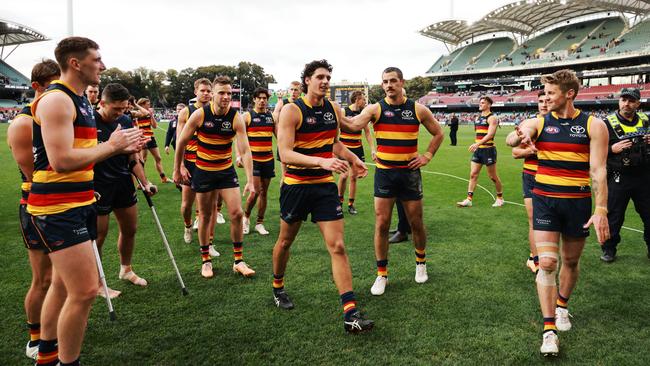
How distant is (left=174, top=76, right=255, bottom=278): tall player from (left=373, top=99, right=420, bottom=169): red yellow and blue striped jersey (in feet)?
5.85

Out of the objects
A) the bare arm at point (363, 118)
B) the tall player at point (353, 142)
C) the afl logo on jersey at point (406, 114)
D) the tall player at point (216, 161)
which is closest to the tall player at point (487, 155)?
the tall player at point (353, 142)

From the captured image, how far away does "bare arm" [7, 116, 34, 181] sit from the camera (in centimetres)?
322

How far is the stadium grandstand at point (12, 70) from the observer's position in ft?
226

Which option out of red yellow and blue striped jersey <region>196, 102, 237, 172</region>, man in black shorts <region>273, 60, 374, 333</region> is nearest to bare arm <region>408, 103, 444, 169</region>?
man in black shorts <region>273, 60, 374, 333</region>

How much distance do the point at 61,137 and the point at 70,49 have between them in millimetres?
623

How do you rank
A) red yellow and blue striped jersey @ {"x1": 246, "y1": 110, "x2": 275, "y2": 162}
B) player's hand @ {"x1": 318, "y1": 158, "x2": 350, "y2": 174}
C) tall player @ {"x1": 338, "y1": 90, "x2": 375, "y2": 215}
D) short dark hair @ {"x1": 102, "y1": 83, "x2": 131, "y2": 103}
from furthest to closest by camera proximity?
1. tall player @ {"x1": 338, "y1": 90, "x2": 375, "y2": 215}
2. red yellow and blue striped jersey @ {"x1": 246, "y1": 110, "x2": 275, "y2": 162}
3. short dark hair @ {"x1": 102, "y1": 83, "x2": 131, "y2": 103}
4. player's hand @ {"x1": 318, "y1": 158, "x2": 350, "y2": 174}

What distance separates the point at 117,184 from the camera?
483 cm

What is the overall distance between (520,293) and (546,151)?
1.77m

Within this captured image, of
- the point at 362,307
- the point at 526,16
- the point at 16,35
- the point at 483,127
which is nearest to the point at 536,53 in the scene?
the point at 526,16

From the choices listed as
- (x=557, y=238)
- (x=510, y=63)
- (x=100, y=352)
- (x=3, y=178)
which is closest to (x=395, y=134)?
(x=557, y=238)

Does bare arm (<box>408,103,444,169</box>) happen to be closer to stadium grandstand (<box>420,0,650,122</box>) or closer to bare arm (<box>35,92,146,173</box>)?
bare arm (<box>35,92,146,173</box>)

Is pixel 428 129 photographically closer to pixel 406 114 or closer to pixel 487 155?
pixel 406 114

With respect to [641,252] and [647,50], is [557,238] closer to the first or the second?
[641,252]

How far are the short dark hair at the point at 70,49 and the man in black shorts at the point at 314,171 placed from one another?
1.73 m
